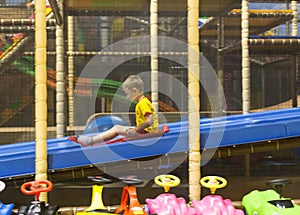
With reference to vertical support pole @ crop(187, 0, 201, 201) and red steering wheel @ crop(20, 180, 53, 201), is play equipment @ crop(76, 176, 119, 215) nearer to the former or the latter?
red steering wheel @ crop(20, 180, 53, 201)

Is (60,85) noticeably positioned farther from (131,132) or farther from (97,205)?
(97,205)

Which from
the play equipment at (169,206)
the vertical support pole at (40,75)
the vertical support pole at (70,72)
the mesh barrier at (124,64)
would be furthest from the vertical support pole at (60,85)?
the play equipment at (169,206)

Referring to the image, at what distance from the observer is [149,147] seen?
7.46 ft

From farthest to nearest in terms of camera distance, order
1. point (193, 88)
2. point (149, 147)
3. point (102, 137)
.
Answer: point (102, 137) → point (149, 147) → point (193, 88)

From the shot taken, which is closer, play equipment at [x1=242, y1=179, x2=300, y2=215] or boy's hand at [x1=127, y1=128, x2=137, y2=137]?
play equipment at [x1=242, y1=179, x2=300, y2=215]

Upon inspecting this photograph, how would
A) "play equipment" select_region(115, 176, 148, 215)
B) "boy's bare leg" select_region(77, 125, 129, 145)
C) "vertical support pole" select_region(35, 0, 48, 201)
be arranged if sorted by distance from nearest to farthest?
1. "play equipment" select_region(115, 176, 148, 215)
2. "vertical support pole" select_region(35, 0, 48, 201)
3. "boy's bare leg" select_region(77, 125, 129, 145)

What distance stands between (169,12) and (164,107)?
1.55 metres

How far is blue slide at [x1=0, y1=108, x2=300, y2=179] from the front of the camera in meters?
2.16

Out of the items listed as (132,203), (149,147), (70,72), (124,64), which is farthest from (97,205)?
(124,64)

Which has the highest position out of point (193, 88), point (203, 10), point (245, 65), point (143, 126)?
point (203, 10)

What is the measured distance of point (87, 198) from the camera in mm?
2844

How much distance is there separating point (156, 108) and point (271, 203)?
5.96 feet

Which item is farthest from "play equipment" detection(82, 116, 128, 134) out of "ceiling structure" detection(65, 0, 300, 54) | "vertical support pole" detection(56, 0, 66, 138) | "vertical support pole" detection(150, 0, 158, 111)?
"ceiling structure" detection(65, 0, 300, 54)

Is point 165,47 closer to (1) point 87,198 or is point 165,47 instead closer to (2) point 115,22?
(2) point 115,22
